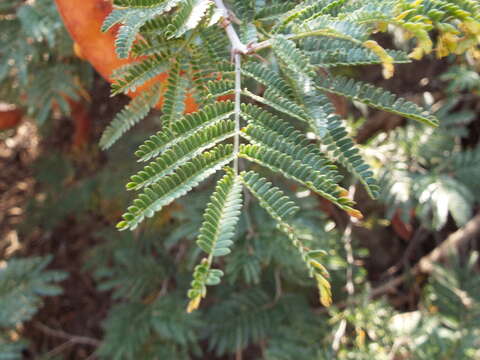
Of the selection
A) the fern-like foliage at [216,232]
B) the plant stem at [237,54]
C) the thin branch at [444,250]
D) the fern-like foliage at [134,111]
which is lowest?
the thin branch at [444,250]

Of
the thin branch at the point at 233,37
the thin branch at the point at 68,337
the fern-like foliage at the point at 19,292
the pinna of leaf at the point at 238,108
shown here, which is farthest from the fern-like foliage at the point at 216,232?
the thin branch at the point at 68,337

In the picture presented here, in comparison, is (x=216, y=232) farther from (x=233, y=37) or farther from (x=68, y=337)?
(x=68, y=337)

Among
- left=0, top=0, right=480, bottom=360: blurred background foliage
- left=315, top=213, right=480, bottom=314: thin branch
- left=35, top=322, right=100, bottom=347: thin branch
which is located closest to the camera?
left=0, top=0, right=480, bottom=360: blurred background foliage

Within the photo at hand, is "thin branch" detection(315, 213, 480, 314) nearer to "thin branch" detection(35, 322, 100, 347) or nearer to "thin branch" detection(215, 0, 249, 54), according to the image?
"thin branch" detection(35, 322, 100, 347)

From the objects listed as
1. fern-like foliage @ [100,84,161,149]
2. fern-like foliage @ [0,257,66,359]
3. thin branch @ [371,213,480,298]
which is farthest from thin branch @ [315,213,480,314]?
fern-like foliage @ [100,84,161,149]

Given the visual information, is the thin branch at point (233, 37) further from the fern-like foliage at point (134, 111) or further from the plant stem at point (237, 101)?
the fern-like foliage at point (134, 111)

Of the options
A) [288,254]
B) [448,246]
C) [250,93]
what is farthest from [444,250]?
[250,93]
